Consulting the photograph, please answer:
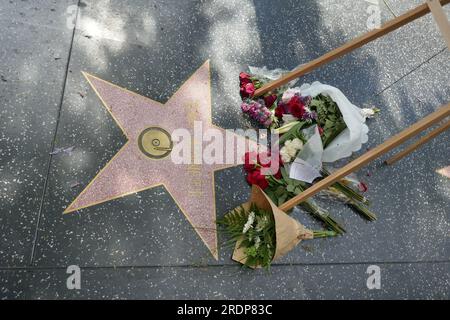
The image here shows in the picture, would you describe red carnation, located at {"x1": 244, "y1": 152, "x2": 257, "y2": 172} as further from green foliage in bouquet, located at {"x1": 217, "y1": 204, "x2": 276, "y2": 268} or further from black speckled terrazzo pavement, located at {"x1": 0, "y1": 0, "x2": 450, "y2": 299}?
green foliage in bouquet, located at {"x1": 217, "y1": 204, "x2": 276, "y2": 268}

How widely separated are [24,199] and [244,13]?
2.24 meters

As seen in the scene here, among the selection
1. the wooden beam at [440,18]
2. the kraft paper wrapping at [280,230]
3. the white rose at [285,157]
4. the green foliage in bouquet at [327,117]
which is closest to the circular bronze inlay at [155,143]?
the kraft paper wrapping at [280,230]

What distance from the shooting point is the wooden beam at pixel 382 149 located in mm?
2123

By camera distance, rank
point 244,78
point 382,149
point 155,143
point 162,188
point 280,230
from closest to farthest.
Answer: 1. point 382,149
2. point 280,230
3. point 162,188
4. point 155,143
5. point 244,78

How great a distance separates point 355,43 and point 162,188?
151 cm

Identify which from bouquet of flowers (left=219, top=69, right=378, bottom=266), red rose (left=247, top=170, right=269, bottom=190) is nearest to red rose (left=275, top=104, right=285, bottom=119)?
bouquet of flowers (left=219, top=69, right=378, bottom=266)

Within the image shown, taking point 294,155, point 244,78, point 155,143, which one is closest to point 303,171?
point 294,155

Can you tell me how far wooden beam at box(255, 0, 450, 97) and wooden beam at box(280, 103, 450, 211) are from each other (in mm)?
705

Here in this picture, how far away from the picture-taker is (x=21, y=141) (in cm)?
267

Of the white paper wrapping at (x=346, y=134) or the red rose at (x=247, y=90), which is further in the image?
the red rose at (x=247, y=90)

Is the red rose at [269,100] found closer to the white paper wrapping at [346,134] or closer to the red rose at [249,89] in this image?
the red rose at [249,89]

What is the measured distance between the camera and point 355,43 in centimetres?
277

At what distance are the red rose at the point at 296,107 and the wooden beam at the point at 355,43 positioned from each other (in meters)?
0.14

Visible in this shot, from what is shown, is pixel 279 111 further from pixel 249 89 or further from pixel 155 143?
pixel 155 143
